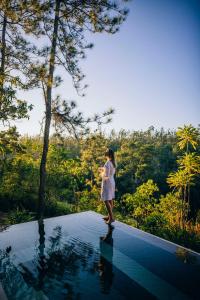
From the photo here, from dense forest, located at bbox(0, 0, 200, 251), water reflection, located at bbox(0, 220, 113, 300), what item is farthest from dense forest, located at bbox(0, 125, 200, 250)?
water reflection, located at bbox(0, 220, 113, 300)

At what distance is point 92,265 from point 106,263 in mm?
142

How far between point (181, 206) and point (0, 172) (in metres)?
8.51

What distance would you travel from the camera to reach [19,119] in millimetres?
4973

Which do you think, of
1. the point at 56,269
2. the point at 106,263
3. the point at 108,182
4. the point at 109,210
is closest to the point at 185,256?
the point at 106,263

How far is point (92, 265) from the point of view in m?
2.26

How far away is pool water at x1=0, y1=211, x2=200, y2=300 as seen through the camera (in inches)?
71.4

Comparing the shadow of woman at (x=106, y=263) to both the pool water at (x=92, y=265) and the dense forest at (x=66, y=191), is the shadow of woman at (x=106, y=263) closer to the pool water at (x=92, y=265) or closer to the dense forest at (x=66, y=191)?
the pool water at (x=92, y=265)

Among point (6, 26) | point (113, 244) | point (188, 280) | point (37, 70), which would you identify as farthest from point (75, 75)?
point (188, 280)

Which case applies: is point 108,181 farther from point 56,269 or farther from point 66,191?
point 66,191

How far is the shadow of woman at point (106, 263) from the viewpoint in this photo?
1.90 metres

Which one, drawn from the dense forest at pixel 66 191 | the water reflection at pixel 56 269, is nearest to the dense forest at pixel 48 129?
the dense forest at pixel 66 191

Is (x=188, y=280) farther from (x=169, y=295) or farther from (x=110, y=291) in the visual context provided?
(x=110, y=291)

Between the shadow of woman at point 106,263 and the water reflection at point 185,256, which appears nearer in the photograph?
the shadow of woman at point 106,263

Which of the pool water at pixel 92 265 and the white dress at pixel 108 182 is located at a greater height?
the white dress at pixel 108 182
